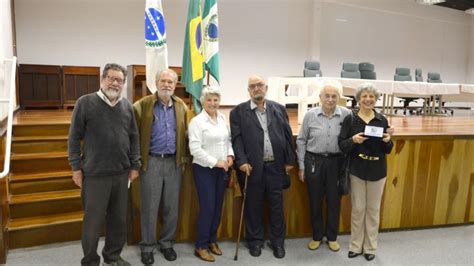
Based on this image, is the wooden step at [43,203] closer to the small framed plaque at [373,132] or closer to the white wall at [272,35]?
the small framed plaque at [373,132]

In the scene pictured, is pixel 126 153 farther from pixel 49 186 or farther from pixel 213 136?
pixel 49 186

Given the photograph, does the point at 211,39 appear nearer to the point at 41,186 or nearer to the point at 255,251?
the point at 255,251

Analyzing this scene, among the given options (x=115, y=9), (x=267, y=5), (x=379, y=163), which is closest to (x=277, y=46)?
(x=267, y=5)

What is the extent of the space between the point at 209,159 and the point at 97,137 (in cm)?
75

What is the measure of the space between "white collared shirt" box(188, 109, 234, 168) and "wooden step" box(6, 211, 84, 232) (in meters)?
1.32

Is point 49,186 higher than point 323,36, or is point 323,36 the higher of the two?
point 323,36

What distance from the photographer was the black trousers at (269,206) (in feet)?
9.01

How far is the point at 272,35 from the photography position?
8930 mm

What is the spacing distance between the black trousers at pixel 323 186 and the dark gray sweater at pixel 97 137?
1.43 m

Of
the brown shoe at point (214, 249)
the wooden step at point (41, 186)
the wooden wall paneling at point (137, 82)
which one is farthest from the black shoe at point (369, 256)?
the wooden wall paneling at point (137, 82)

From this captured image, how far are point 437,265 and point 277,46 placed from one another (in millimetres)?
7034

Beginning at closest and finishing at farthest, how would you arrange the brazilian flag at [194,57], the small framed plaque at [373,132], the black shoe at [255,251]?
the small framed plaque at [373,132]
the black shoe at [255,251]
the brazilian flag at [194,57]

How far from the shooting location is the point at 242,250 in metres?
2.94

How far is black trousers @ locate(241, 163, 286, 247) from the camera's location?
2.75m
